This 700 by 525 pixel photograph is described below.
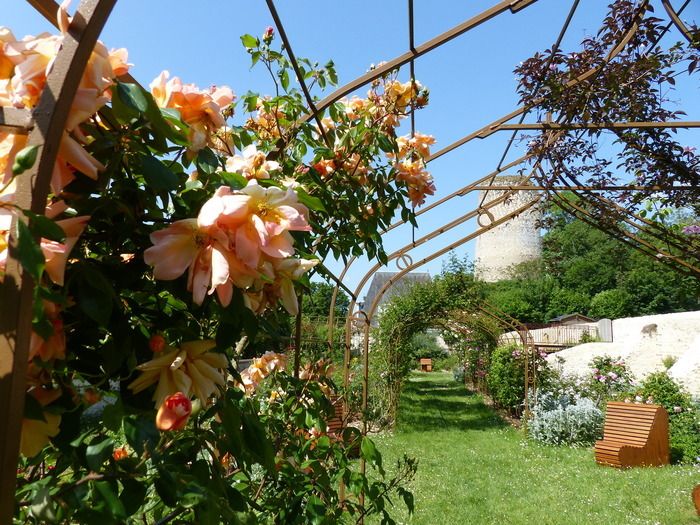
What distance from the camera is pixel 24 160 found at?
1.34 ft

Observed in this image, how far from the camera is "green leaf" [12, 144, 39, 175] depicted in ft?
1.33

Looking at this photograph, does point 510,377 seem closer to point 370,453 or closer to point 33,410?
point 370,453

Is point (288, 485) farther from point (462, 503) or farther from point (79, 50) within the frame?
point (462, 503)

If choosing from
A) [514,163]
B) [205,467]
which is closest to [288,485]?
[205,467]

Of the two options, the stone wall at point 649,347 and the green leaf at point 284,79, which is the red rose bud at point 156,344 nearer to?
the green leaf at point 284,79

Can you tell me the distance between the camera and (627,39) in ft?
9.39

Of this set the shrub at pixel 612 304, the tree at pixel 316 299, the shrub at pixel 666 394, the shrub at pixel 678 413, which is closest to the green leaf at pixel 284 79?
the tree at pixel 316 299

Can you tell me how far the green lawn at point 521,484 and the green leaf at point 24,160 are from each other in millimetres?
4486

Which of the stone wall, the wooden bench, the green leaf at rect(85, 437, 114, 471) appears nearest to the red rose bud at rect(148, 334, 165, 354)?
the green leaf at rect(85, 437, 114, 471)

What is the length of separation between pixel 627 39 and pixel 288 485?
2833mm

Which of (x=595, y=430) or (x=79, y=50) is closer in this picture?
(x=79, y=50)

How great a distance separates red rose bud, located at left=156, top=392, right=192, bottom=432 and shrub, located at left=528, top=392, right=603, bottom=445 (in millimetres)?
8290

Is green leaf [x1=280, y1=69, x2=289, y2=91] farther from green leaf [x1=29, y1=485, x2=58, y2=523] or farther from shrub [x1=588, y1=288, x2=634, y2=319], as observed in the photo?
shrub [x1=588, y1=288, x2=634, y2=319]

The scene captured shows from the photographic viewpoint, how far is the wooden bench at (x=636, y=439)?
6352 millimetres
